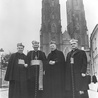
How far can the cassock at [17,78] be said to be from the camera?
6652 millimetres

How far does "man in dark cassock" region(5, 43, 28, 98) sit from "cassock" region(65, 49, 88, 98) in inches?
63.6

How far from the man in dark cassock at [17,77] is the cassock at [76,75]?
161 centimetres

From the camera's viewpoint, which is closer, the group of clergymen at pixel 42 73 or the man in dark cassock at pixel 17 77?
the group of clergymen at pixel 42 73

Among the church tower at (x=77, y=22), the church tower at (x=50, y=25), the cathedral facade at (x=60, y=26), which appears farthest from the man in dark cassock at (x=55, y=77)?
the church tower at (x=77, y=22)

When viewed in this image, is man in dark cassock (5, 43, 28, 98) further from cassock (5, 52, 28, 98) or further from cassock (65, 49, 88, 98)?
cassock (65, 49, 88, 98)

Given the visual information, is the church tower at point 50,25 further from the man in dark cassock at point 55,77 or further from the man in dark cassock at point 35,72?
the man in dark cassock at point 55,77

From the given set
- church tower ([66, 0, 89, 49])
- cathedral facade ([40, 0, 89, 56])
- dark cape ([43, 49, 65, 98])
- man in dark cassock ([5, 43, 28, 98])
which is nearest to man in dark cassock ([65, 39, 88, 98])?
dark cape ([43, 49, 65, 98])

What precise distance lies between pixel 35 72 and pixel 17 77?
0.72 metres

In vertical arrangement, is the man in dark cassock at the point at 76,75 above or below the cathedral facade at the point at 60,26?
below

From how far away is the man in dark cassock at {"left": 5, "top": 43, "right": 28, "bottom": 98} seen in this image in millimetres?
6656

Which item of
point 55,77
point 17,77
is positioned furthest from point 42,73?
point 17,77

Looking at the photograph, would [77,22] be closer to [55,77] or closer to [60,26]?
[60,26]

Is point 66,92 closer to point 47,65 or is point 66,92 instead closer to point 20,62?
point 47,65

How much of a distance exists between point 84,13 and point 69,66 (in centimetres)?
6228
